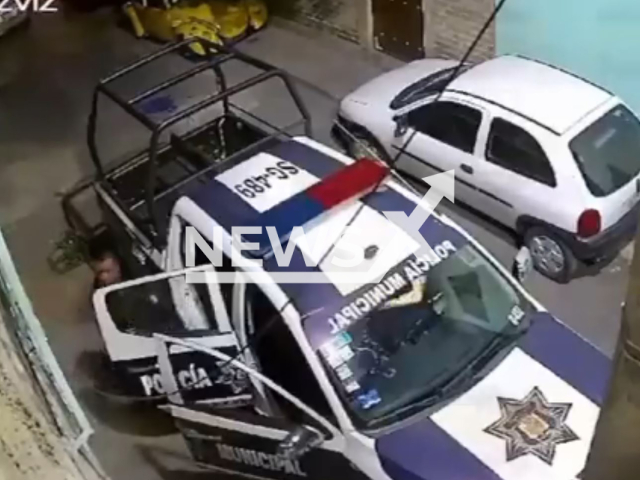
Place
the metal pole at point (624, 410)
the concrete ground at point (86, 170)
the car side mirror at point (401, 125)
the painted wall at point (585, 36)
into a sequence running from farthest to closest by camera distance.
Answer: the car side mirror at point (401, 125), the painted wall at point (585, 36), the concrete ground at point (86, 170), the metal pole at point (624, 410)

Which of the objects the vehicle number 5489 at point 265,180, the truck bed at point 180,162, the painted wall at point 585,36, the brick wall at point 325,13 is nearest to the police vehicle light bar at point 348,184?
the vehicle number 5489 at point 265,180

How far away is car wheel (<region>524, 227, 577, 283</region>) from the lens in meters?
7.05

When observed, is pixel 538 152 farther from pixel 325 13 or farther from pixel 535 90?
pixel 325 13

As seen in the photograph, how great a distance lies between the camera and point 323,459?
5.14m

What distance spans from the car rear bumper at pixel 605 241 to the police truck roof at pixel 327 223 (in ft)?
5.75

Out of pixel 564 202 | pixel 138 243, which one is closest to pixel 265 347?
pixel 138 243

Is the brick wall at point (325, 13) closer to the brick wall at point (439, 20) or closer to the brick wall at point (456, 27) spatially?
the brick wall at point (439, 20)

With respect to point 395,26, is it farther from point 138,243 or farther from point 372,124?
point 138,243

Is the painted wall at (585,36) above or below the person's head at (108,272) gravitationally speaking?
above

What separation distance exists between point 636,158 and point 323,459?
3349 millimetres

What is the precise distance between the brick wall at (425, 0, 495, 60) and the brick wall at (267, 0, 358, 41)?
3.61 feet

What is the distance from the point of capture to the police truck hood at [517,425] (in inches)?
187

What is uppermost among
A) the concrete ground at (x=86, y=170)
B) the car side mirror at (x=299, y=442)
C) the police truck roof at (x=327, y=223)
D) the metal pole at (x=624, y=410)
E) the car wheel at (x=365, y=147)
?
the metal pole at (x=624, y=410)

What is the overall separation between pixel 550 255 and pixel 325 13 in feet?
16.3
